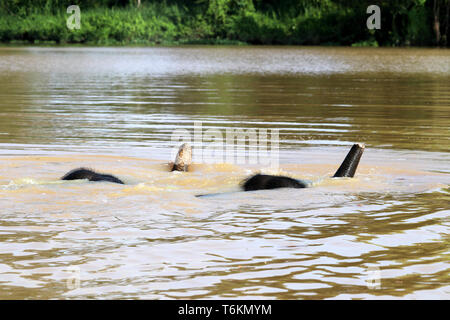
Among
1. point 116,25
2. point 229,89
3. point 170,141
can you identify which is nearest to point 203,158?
point 170,141

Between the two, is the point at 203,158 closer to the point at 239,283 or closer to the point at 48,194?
the point at 48,194

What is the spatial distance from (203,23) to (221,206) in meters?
64.3

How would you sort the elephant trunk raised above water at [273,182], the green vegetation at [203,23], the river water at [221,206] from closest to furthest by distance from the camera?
the river water at [221,206]
the elephant trunk raised above water at [273,182]
the green vegetation at [203,23]

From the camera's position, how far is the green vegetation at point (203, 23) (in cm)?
6656

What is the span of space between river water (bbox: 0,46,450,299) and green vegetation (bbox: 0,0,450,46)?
47.3m

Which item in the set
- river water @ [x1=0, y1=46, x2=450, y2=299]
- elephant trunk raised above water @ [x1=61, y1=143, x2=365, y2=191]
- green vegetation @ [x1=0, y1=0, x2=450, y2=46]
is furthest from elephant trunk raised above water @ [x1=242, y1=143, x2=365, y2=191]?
green vegetation @ [x1=0, y1=0, x2=450, y2=46]

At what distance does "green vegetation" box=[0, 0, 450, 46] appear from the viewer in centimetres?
6656

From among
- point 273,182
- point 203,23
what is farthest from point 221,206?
point 203,23

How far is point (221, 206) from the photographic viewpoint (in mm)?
8133

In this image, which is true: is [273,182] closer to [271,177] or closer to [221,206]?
[271,177]

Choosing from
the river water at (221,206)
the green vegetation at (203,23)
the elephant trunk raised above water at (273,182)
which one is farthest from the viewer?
the green vegetation at (203,23)

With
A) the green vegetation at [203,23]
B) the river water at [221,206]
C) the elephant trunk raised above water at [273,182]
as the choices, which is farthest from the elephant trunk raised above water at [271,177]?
the green vegetation at [203,23]

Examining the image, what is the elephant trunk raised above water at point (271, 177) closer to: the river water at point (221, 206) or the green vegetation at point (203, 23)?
the river water at point (221, 206)

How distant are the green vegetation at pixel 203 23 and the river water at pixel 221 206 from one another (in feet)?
155
